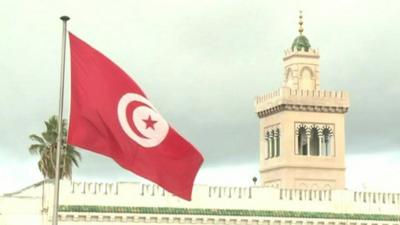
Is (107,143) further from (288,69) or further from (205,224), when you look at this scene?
(288,69)

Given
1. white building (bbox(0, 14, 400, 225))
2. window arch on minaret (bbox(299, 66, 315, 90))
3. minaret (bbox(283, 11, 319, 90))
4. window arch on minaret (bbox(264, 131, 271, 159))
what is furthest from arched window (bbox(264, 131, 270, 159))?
window arch on minaret (bbox(299, 66, 315, 90))

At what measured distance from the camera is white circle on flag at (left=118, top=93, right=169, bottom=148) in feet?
82.0

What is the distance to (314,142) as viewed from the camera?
70.2 meters

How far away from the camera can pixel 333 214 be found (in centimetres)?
5728

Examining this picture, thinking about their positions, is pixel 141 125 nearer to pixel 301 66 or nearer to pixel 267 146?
pixel 301 66

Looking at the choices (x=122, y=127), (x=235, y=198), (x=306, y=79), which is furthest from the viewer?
(x=306, y=79)

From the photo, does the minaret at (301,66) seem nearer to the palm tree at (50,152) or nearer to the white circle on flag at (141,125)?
the palm tree at (50,152)

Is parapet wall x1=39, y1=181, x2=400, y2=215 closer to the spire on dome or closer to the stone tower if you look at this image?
the stone tower

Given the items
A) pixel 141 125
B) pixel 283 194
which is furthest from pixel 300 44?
pixel 141 125

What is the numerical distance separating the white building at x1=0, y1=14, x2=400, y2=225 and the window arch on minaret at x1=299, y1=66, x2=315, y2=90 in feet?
0.20

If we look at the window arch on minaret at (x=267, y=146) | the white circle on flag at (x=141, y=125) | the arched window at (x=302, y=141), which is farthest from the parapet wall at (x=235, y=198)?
the white circle on flag at (x=141, y=125)

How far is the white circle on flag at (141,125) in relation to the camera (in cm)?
2498

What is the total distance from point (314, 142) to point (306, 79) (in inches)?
157

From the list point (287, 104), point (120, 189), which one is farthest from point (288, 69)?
point (120, 189)
